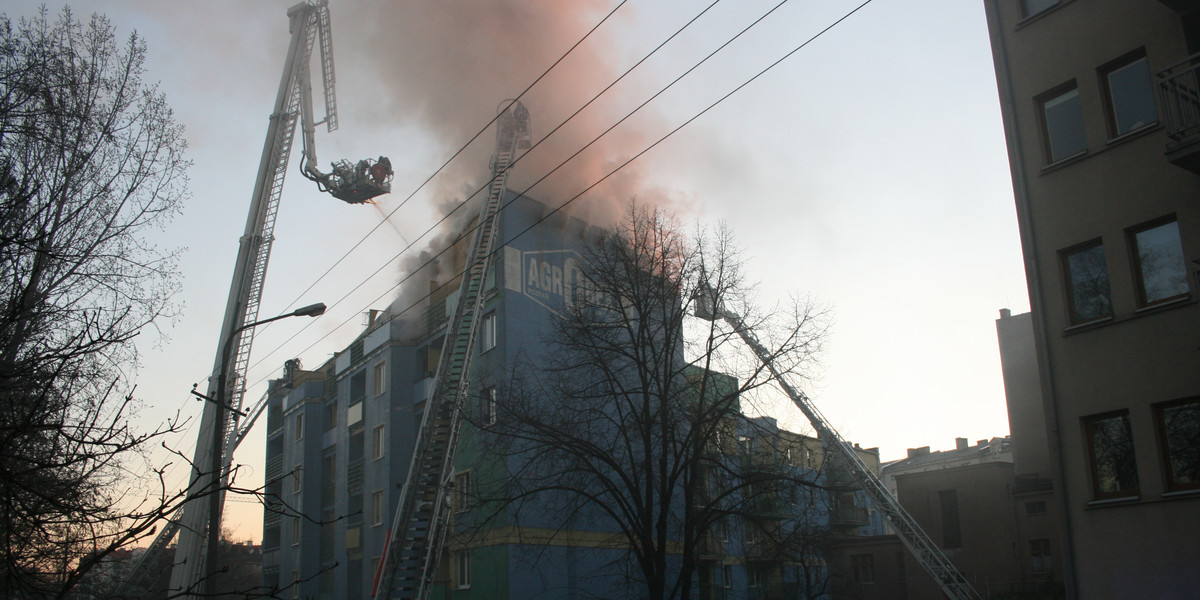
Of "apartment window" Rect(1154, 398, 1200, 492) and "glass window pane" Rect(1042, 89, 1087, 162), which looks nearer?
"apartment window" Rect(1154, 398, 1200, 492)

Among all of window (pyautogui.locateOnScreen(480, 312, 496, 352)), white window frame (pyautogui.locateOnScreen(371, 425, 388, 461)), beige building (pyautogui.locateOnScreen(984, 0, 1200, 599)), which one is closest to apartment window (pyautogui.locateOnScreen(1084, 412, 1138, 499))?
beige building (pyautogui.locateOnScreen(984, 0, 1200, 599))

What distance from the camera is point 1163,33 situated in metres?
14.2

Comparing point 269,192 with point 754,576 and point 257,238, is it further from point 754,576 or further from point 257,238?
point 754,576

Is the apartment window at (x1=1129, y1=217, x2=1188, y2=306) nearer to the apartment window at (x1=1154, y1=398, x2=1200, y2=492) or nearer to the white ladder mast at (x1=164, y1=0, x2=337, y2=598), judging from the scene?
the apartment window at (x1=1154, y1=398, x2=1200, y2=492)

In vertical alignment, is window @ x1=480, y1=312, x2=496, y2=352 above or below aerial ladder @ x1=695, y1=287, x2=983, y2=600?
above

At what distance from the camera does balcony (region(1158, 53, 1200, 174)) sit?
1268 cm

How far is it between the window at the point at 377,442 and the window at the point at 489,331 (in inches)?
279

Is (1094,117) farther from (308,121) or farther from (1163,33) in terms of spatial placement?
(308,121)

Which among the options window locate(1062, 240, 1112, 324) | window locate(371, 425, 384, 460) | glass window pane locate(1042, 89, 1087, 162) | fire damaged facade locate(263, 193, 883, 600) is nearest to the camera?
window locate(1062, 240, 1112, 324)

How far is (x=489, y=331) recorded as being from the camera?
1193 inches

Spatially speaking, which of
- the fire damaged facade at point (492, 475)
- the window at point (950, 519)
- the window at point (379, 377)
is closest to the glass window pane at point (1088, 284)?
the fire damaged facade at point (492, 475)

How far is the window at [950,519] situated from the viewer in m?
42.9

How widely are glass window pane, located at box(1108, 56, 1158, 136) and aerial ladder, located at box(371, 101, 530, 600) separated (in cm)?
1369

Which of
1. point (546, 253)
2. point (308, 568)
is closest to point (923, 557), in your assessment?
point (546, 253)
